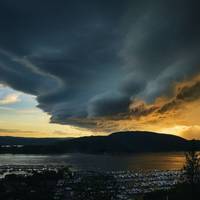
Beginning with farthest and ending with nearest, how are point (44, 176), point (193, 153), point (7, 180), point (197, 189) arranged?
point (44, 176) < point (7, 180) < point (197, 189) < point (193, 153)

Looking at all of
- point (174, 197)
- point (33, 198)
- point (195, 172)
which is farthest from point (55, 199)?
point (195, 172)

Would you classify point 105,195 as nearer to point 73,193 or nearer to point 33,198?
point 73,193

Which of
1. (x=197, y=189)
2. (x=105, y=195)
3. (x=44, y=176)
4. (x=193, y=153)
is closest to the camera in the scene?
(x=193, y=153)

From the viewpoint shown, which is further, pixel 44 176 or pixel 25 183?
pixel 44 176

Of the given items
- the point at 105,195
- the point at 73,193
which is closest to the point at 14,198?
the point at 73,193

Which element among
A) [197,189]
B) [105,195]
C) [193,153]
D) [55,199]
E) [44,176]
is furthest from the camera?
[44,176]

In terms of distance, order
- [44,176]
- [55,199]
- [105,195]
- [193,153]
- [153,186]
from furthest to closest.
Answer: [44,176] → [153,186] → [105,195] → [55,199] → [193,153]

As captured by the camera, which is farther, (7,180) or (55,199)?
(7,180)

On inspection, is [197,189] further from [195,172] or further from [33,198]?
[33,198]

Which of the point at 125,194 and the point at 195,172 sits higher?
the point at 195,172
